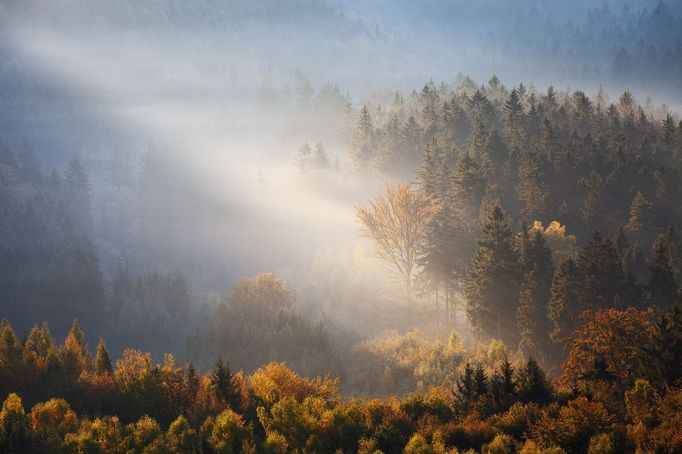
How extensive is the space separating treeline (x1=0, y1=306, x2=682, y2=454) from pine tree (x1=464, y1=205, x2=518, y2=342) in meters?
12.2

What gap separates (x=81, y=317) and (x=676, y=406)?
102m

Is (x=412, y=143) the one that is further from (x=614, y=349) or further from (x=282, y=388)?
(x=282, y=388)

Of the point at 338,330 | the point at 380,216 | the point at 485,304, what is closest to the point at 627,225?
the point at 485,304

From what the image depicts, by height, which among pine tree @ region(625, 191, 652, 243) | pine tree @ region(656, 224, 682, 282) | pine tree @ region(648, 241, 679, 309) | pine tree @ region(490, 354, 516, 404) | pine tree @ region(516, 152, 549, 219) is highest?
pine tree @ region(516, 152, 549, 219)

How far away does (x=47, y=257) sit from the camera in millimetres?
128000

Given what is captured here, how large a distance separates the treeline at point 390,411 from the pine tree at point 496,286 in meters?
12.2

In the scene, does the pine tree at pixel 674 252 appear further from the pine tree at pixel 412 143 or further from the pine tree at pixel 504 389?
the pine tree at pixel 412 143

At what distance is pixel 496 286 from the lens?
43.5 meters

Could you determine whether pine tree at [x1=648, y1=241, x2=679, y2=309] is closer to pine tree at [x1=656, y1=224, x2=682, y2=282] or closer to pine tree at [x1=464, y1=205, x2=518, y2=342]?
pine tree at [x1=656, y1=224, x2=682, y2=282]

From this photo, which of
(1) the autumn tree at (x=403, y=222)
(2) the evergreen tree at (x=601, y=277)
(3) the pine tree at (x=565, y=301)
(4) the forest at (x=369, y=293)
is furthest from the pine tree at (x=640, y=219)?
(1) the autumn tree at (x=403, y=222)

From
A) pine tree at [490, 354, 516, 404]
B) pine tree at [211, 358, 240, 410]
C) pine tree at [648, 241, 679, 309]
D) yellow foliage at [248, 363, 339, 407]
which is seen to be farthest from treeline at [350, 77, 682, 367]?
pine tree at [211, 358, 240, 410]

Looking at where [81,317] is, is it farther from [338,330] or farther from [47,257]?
[338,330]

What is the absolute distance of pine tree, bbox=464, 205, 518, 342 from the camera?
43406 millimetres

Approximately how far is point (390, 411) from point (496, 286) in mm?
23536
